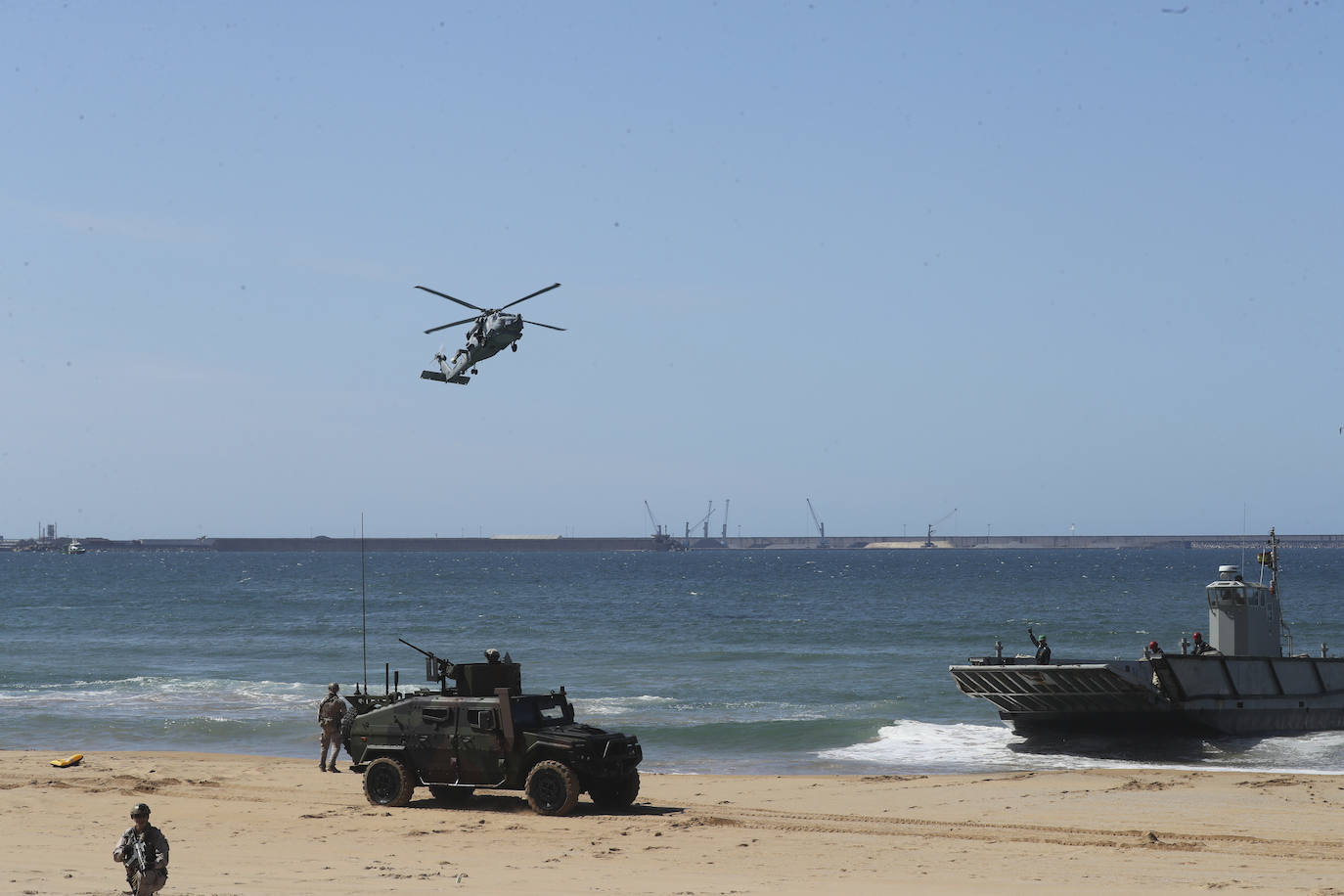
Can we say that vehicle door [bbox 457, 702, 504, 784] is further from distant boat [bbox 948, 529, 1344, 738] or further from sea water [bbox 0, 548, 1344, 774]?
distant boat [bbox 948, 529, 1344, 738]

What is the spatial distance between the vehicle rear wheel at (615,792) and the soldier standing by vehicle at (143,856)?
7441 millimetres

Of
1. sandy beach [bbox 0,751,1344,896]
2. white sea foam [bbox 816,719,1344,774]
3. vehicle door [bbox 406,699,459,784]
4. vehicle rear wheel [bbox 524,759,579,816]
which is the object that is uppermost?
vehicle door [bbox 406,699,459,784]

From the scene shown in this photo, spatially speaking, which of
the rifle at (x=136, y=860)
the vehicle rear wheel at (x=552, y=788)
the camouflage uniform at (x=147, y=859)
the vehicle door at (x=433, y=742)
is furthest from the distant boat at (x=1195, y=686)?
the rifle at (x=136, y=860)

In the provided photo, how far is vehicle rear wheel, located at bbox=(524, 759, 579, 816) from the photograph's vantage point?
1717cm

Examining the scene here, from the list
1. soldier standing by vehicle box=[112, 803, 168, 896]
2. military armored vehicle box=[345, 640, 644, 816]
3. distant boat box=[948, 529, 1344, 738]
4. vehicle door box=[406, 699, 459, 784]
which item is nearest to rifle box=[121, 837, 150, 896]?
soldier standing by vehicle box=[112, 803, 168, 896]

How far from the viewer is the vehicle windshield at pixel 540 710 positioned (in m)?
17.7

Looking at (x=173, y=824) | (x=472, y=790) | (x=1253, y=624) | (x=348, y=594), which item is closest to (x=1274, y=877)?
(x=472, y=790)

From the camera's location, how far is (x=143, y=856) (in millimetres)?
10812

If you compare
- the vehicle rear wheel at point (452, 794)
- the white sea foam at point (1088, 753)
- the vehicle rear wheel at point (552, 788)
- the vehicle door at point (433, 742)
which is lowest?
the white sea foam at point (1088, 753)

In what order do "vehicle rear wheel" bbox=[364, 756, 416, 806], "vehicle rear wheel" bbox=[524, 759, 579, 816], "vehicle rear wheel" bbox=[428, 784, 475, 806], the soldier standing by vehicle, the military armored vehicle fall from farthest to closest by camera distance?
1. "vehicle rear wheel" bbox=[428, 784, 475, 806]
2. "vehicle rear wheel" bbox=[364, 756, 416, 806]
3. the military armored vehicle
4. "vehicle rear wheel" bbox=[524, 759, 579, 816]
5. the soldier standing by vehicle

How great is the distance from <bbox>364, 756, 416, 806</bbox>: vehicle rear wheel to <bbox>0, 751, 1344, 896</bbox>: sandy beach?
0.24m

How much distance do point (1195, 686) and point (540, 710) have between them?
1559cm

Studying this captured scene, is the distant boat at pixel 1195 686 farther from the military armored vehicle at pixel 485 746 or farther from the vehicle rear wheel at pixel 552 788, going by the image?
the vehicle rear wheel at pixel 552 788

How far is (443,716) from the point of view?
707 inches
